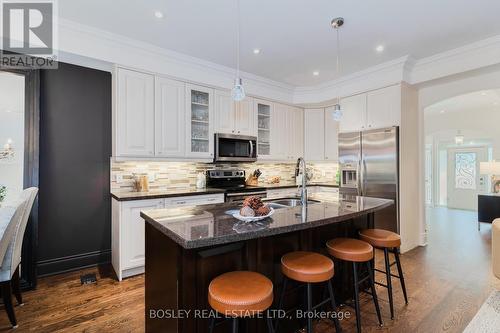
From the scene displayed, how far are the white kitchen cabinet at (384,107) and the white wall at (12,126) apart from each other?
15.3 ft

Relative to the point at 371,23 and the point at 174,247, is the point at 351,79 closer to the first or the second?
the point at 371,23

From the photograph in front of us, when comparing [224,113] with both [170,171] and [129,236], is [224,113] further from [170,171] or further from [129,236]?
[129,236]

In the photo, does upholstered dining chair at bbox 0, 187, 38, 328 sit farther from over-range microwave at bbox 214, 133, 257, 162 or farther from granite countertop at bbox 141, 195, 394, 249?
over-range microwave at bbox 214, 133, 257, 162

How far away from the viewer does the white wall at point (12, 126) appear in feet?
8.74

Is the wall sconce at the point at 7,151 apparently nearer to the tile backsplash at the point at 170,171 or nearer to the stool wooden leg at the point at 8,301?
the tile backsplash at the point at 170,171

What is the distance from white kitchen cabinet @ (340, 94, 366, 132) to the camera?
4.14 metres

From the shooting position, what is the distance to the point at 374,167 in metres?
3.92

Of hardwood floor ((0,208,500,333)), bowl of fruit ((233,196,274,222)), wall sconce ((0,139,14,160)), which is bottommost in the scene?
hardwood floor ((0,208,500,333))

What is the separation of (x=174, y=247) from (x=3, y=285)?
168cm

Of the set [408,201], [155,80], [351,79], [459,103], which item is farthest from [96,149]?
[459,103]

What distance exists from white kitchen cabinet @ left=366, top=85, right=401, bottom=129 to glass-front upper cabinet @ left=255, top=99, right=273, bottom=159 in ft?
5.58

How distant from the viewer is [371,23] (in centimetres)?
270

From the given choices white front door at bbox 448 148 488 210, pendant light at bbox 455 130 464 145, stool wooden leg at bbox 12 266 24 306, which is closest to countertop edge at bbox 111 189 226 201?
stool wooden leg at bbox 12 266 24 306

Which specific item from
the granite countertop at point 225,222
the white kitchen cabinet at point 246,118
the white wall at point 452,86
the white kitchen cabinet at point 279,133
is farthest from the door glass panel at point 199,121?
the white wall at point 452,86
